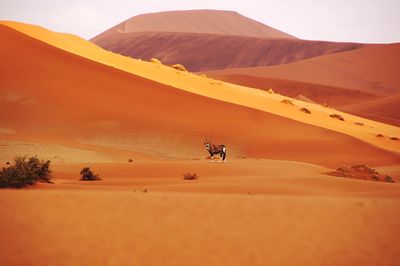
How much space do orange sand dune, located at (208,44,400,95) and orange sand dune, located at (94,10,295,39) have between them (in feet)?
245

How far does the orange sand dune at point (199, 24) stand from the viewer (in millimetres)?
167875

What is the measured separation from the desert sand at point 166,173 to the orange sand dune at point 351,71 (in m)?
47.2

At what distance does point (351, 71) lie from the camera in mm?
93500

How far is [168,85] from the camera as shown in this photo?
32375 mm

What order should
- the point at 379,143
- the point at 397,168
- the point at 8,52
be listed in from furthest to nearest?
1. the point at 8,52
2. the point at 379,143
3. the point at 397,168

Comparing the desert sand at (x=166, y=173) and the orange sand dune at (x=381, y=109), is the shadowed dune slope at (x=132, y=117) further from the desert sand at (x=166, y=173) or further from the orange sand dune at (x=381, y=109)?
the orange sand dune at (x=381, y=109)

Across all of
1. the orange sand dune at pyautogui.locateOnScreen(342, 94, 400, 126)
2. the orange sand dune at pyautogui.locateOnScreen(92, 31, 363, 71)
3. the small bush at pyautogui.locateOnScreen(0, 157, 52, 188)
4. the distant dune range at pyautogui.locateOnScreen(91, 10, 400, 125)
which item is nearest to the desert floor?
the small bush at pyautogui.locateOnScreen(0, 157, 52, 188)

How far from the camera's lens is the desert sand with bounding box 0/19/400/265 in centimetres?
666

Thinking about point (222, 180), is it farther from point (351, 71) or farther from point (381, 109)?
point (351, 71)

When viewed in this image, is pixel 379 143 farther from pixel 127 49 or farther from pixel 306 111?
pixel 127 49

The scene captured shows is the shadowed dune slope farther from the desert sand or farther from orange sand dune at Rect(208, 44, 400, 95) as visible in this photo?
orange sand dune at Rect(208, 44, 400, 95)

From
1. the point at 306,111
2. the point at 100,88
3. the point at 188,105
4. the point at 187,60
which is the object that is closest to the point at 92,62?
the point at 100,88

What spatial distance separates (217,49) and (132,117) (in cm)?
9687

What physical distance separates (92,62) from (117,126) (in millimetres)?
8676
